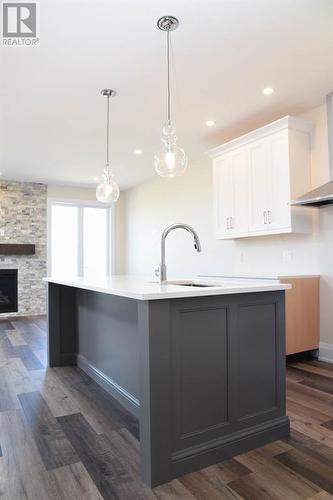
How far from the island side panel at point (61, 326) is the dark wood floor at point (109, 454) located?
0.56 m

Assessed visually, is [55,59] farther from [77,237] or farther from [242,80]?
[77,237]

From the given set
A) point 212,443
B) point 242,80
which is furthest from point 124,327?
point 242,80

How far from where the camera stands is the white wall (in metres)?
3.75

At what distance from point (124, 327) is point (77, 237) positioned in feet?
17.7

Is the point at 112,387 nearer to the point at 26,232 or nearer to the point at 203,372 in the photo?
the point at 203,372

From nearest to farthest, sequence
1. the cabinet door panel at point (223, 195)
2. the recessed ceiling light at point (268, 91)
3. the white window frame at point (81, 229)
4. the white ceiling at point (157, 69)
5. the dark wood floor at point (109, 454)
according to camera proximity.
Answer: the dark wood floor at point (109, 454) < the white ceiling at point (157, 69) < the recessed ceiling light at point (268, 91) < the cabinet door panel at point (223, 195) < the white window frame at point (81, 229)

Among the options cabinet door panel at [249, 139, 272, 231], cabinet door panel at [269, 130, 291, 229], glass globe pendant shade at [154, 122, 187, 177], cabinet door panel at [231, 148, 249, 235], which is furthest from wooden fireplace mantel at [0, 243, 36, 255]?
cabinet door panel at [269, 130, 291, 229]

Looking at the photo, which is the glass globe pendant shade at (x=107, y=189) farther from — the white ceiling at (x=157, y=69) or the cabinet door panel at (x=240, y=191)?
the cabinet door panel at (x=240, y=191)

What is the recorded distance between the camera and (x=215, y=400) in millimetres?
1859

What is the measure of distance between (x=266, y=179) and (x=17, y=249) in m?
5.02

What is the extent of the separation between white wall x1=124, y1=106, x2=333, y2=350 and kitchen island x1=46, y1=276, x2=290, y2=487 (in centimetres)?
192

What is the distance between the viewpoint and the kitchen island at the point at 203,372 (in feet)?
5.39

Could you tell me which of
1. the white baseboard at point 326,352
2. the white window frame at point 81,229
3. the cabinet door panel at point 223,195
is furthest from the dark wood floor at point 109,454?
the white window frame at point 81,229

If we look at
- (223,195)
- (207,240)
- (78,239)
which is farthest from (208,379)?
(78,239)
